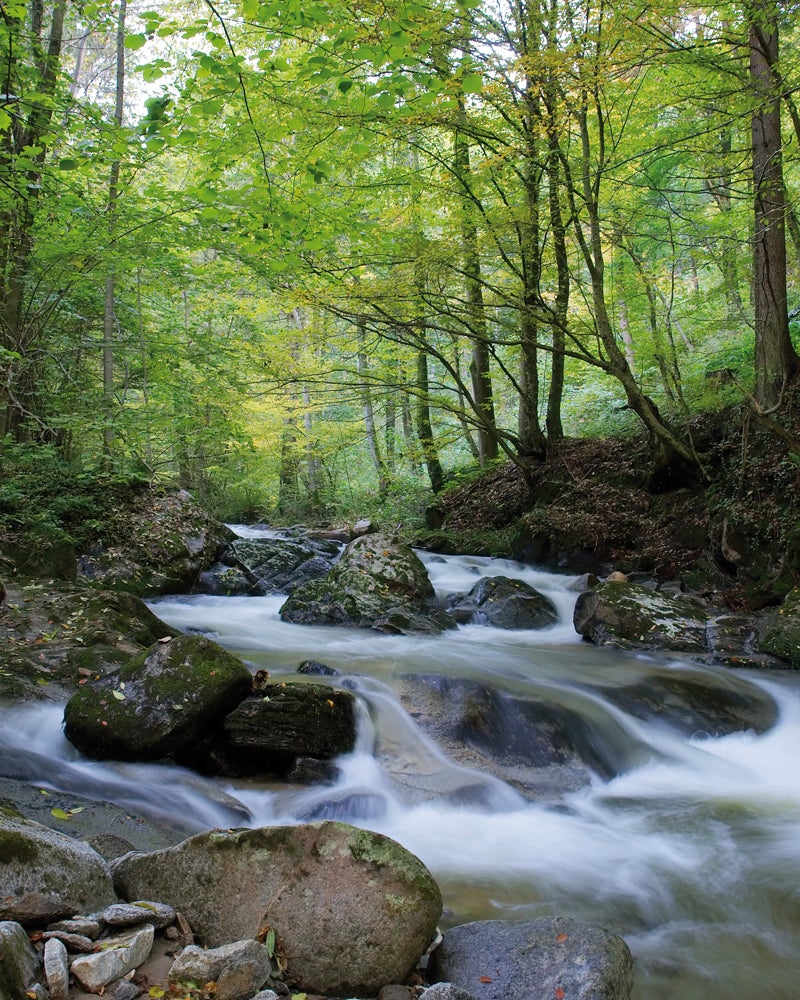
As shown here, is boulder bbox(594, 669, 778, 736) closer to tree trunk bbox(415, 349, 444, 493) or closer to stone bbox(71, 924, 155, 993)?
stone bbox(71, 924, 155, 993)

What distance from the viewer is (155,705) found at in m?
4.46

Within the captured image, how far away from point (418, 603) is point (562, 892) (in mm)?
5764

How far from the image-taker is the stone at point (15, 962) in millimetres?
1745

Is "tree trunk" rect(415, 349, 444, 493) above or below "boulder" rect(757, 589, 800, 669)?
above

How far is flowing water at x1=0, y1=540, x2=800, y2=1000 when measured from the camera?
3348 mm

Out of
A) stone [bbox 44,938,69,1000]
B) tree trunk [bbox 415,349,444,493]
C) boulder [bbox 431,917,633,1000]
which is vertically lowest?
boulder [bbox 431,917,633,1000]

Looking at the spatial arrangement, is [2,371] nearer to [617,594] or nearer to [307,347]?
[307,347]

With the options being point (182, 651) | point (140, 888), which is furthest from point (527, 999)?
point (182, 651)

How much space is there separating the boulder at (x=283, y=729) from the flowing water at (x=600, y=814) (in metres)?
0.16

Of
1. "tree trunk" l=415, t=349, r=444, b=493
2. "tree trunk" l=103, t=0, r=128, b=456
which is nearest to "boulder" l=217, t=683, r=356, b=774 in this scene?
"tree trunk" l=103, t=0, r=128, b=456

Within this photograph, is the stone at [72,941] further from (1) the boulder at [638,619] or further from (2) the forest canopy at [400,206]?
(1) the boulder at [638,619]

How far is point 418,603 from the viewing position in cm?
944

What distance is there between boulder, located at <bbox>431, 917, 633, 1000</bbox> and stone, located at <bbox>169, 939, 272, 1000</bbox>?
81 centimetres

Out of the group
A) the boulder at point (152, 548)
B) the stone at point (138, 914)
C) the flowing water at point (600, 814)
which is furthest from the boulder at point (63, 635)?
the stone at point (138, 914)
